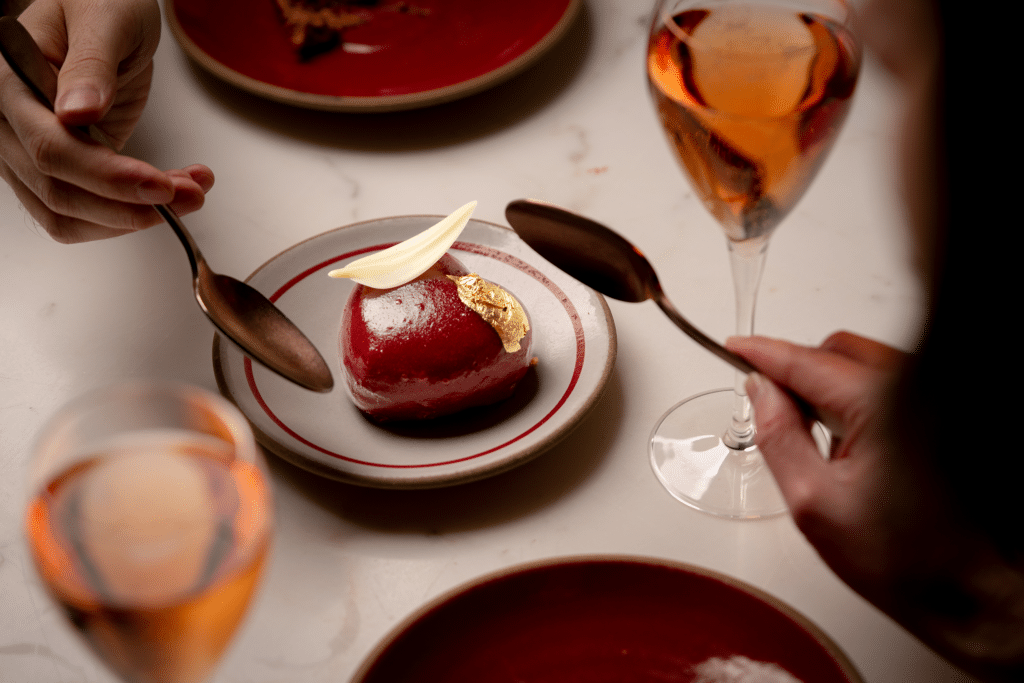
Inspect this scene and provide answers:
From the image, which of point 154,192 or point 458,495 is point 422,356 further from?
point 154,192

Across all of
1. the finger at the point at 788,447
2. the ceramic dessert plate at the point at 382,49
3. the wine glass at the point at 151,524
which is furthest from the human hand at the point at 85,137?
the finger at the point at 788,447

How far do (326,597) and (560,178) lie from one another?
0.44m

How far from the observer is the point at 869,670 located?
445 millimetres

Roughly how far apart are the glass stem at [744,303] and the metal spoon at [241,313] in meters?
0.26

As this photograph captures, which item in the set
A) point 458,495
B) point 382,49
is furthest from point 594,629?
point 382,49

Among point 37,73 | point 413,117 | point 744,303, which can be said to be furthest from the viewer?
point 413,117

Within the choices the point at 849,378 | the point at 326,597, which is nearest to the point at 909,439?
the point at 849,378

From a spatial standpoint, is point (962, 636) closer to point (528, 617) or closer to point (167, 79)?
point (528, 617)

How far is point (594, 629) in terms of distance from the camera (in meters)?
0.44

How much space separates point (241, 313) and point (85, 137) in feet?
0.58

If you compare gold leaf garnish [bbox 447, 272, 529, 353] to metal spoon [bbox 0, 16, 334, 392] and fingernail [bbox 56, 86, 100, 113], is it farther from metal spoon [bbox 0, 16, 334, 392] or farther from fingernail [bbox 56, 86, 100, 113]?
fingernail [bbox 56, 86, 100, 113]

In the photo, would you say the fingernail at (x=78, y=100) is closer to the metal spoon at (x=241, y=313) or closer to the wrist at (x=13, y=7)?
the metal spoon at (x=241, y=313)

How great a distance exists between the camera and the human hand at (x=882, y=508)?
34 cm

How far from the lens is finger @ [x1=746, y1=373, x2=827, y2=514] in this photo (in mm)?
386
